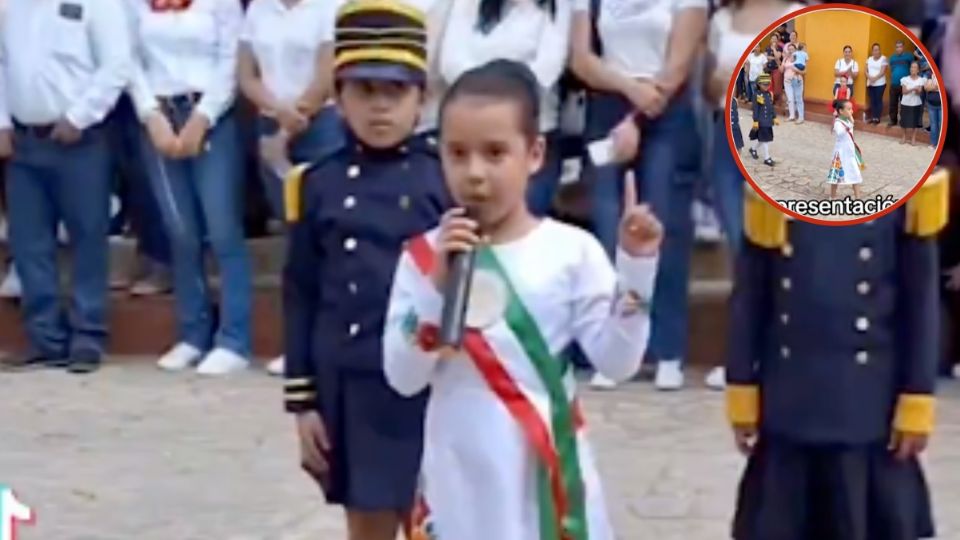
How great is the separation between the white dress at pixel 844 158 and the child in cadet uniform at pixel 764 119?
120 mm

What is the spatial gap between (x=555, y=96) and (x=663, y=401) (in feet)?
3.87

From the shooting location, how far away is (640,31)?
677 cm

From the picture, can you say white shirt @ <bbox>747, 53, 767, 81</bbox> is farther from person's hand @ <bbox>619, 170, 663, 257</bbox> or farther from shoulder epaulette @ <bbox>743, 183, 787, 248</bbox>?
person's hand @ <bbox>619, 170, 663, 257</bbox>

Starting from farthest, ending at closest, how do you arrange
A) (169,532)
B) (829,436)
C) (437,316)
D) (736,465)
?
(736,465) < (169,532) < (829,436) < (437,316)

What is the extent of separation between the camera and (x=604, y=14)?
6809 millimetres

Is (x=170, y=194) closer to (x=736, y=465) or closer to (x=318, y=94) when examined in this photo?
(x=318, y=94)

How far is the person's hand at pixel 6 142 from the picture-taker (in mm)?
7402

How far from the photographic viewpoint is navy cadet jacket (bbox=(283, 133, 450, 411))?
3.91 m

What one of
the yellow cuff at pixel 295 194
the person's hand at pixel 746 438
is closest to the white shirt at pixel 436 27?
the yellow cuff at pixel 295 194

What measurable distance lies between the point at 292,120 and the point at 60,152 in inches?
39.9

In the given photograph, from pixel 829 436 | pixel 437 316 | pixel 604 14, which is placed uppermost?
pixel 604 14

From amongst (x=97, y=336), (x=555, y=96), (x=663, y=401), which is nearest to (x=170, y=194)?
(x=97, y=336)

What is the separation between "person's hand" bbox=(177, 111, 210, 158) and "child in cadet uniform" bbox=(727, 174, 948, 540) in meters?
3.62

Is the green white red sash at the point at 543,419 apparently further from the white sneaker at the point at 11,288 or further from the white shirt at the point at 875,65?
the white sneaker at the point at 11,288
